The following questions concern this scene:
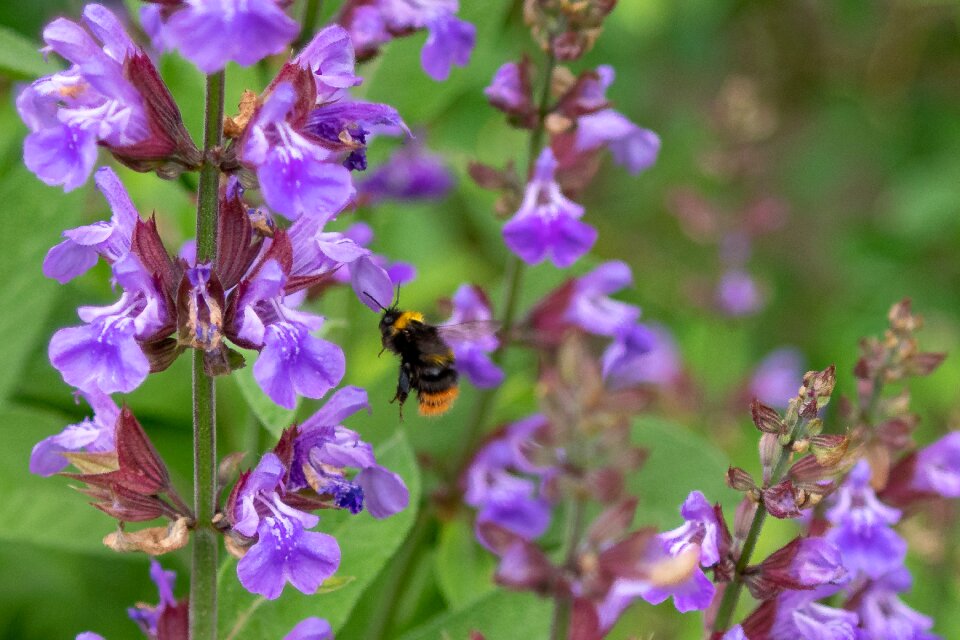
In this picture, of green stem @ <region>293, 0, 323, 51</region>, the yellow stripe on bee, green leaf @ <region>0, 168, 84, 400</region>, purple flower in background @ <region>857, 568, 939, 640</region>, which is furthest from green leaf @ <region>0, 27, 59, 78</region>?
purple flower in background @ <region>857, 568, 939, 640</region>

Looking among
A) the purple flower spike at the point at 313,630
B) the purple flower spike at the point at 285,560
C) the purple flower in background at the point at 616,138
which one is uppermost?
the purple flower in background at the point at 616,138

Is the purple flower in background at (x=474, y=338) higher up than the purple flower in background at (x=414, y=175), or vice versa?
the purple flower in background at (x=414, y=175)

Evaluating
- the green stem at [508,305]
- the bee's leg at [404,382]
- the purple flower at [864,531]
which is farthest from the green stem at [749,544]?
the green stem at [508,305]

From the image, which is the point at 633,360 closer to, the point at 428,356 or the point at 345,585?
the point at 428,356

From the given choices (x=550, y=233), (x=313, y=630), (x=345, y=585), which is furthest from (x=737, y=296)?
(x=313, y=630)

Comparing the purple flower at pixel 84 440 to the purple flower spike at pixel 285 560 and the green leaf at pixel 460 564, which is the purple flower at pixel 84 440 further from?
the green leaf at pixel 460 564

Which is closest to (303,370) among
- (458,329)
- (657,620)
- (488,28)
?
(458,329)

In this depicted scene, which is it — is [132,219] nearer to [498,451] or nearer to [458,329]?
[458,329]
